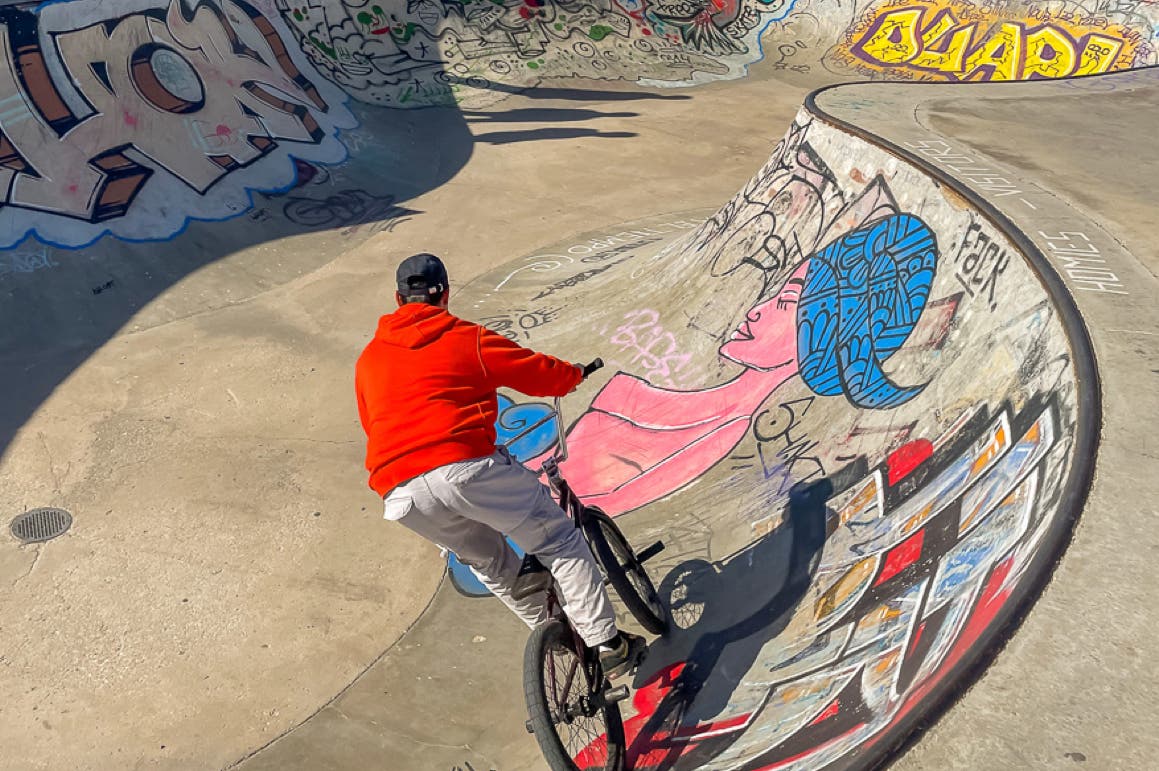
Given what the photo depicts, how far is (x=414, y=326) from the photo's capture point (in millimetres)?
3568

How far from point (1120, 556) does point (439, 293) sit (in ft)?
8.96

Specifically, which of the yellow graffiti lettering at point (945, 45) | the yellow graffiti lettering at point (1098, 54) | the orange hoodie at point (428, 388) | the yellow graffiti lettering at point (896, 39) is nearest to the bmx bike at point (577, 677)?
the orange hoodie at point (428, 388)

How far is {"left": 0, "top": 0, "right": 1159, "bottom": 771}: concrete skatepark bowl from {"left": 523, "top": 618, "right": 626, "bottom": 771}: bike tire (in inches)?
12.0

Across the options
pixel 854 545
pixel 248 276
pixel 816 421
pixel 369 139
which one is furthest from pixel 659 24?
pixel 854 545

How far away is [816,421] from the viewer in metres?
5.80

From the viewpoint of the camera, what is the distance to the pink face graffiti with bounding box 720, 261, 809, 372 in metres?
6.59

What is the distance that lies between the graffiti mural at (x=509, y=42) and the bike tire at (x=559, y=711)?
14.3 m

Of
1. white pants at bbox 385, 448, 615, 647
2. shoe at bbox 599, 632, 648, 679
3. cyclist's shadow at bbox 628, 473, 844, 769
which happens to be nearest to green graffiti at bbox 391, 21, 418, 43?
cyclist's shadow at bbox 628, 473, 844, 769

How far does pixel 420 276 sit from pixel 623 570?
1905 millimetres

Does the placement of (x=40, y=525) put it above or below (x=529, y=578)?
below

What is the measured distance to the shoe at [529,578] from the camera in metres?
3.98

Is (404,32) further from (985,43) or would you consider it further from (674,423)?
(674,423)

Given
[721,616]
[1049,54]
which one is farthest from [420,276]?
[1049,54]

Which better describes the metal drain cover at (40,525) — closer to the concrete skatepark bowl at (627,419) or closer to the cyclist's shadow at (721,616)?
the concrete skatepark bowl at (627,419)
